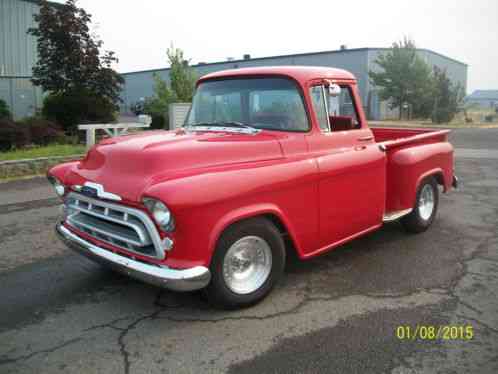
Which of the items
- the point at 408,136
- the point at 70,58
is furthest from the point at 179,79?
the point at 408,136

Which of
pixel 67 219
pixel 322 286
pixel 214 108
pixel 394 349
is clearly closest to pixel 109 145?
pixel 67 219

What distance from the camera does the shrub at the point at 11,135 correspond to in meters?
11.1

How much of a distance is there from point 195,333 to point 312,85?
2355 millimetres

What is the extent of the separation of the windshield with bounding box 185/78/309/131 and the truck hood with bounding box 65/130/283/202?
0.74 ft

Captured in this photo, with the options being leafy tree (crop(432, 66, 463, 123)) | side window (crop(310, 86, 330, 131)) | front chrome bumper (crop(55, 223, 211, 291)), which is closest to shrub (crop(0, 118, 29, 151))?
front chrome bumper (crop(55, 223, 211, 291))

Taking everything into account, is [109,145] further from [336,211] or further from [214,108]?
[336,211]

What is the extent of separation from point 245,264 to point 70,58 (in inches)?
479

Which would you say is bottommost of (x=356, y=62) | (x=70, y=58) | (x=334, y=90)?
(x=334, y=90)

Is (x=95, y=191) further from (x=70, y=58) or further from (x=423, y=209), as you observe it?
(x=70, y=58)

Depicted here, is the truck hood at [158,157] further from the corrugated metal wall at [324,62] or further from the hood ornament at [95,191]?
the corrugated metal wall at [324,62]

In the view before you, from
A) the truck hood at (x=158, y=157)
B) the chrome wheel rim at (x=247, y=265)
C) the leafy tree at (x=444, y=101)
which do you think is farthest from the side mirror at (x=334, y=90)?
the leafy tree at (x=444, y=101)

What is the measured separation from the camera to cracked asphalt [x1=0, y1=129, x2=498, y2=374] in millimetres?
2885

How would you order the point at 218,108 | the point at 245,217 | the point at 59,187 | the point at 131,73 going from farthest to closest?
the point at 131,73 → the point at 218,108 → the point at 59,187 → the point at 245,217
